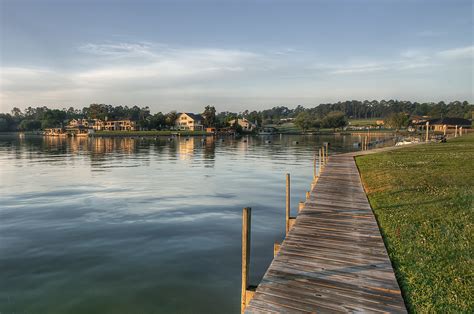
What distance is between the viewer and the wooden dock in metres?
6.89

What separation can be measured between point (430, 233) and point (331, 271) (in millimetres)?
4790

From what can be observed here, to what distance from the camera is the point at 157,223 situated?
58.9 ft

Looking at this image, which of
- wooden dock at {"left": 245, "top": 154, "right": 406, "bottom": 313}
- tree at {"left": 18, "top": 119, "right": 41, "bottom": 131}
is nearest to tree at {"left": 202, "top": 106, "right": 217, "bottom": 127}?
tree at {"left": 18, "top": 119, "right": 41, "bottom": 131}

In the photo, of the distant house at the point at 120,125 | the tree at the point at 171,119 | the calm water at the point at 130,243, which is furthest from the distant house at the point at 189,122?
the calm water at the point at 130,243

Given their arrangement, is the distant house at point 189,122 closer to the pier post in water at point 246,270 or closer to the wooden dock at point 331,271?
the wooden dock at point 331,271

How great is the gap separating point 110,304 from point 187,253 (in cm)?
427

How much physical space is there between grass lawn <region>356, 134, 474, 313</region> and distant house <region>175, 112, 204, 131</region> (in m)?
145

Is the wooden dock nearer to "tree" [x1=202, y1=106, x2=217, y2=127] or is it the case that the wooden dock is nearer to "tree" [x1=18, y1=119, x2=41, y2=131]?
"tree" [x1=202, y1=106, x2=217, y2=127]

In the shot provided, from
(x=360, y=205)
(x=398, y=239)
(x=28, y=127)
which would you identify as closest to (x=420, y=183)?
(x=360, y=205)

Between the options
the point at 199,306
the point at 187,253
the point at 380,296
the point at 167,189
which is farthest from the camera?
the point at 167,189

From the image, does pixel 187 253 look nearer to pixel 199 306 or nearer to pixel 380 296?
pixel 199 306

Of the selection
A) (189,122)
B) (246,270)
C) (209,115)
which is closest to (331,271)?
(246,270)

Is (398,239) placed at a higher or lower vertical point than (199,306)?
higher

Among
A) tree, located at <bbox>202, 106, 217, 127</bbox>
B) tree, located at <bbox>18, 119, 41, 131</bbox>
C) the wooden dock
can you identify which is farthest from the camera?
tree, located at <bbox>18, 119, 41, 131</bbox>
